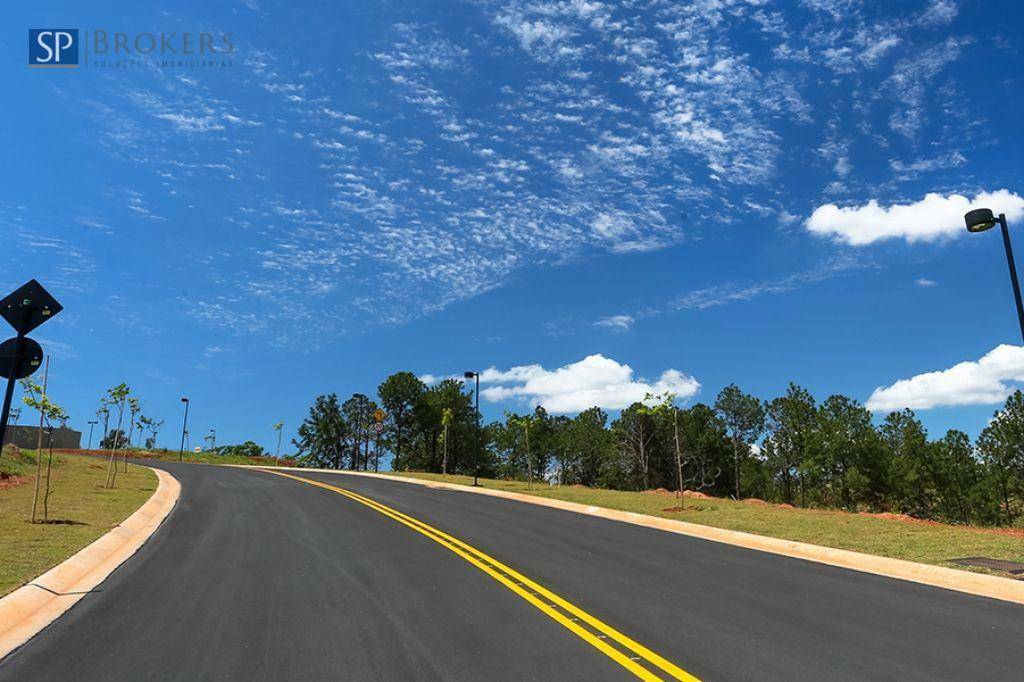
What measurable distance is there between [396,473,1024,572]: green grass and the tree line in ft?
17.4

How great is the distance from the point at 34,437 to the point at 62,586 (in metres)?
74.4

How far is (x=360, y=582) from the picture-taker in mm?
8297

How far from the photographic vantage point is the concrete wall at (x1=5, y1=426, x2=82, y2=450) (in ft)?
197

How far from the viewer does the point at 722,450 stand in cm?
7431

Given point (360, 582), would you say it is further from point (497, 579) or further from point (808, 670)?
point (808, 670)

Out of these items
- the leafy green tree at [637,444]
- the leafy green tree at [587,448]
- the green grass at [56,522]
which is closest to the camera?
the green grass at [56,522]

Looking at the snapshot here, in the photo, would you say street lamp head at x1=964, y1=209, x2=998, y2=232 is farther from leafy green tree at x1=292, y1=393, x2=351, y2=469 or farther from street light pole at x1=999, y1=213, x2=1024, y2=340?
leafy green tree at x1=292, y1=393, x2=351, y2=469

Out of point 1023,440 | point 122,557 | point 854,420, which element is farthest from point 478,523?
point 854,420

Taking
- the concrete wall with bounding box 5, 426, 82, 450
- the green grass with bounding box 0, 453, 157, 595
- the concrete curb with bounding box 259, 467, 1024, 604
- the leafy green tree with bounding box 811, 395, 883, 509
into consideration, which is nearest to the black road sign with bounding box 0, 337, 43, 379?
the green grass with bounding box 0, 453, 157, 595

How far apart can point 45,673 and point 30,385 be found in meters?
14.6

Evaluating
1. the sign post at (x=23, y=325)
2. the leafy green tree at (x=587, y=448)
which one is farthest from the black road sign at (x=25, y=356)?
the leafy green tree at (x=587, y=448)

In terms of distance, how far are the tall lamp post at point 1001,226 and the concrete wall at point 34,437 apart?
64960 millimetres

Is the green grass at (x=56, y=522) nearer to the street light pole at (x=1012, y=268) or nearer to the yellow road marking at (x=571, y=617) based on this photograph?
the yellow road marking at (x=571, y=617)

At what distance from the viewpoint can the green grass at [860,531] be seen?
451 inches
